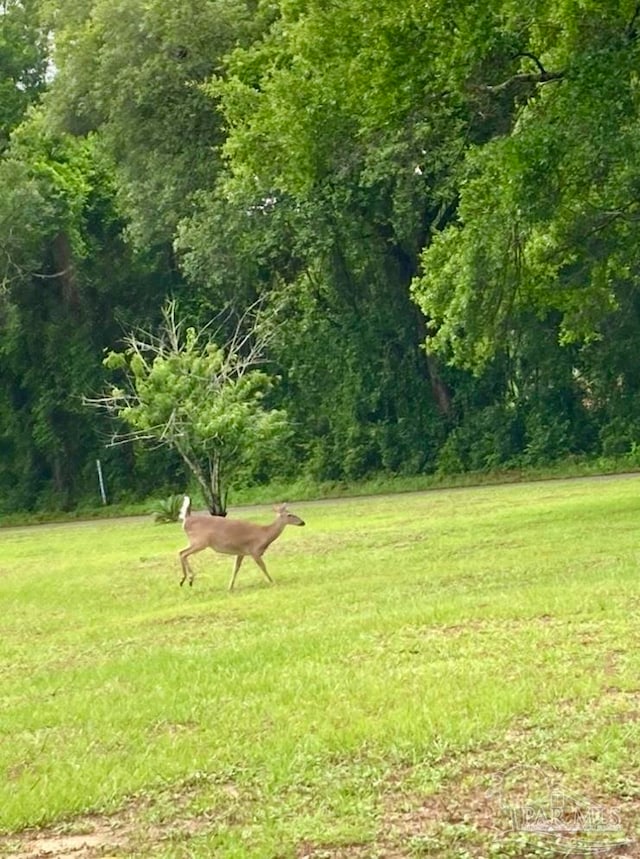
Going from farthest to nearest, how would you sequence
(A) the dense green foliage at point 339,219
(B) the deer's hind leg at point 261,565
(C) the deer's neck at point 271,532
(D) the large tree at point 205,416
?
(D) the large tree at point 205,416
(A) the dense green foliage at point 339,219
(C) the deer's neck at point 271,532
(B) the deer's hind leg at point 261,565

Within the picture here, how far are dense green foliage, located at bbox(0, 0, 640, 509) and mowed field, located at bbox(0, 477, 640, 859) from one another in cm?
560

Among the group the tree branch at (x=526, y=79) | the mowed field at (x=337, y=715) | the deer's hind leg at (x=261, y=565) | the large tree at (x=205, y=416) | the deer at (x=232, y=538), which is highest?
the tree branch at (x=526, y=79)

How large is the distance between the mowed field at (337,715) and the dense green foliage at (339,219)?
560 centimetres

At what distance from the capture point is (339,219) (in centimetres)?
3003

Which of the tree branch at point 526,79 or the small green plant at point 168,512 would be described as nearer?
the tree branch at point 526,79

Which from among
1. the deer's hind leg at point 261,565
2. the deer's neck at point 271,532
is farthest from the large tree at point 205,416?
the deer's hind leg at point 261,565

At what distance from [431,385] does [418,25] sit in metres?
19.9

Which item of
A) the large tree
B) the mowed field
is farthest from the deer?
the large tree

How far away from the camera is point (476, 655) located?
7398mm

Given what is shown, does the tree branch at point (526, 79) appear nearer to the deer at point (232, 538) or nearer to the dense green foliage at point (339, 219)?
the dense green foliage at point (339, 219)

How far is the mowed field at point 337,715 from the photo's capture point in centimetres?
460

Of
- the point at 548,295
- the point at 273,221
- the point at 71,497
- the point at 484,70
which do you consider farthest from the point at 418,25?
the point at 71,497

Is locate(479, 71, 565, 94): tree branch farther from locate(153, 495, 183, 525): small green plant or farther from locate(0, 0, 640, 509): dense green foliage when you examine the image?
locate(153, 495, 183, 525): small green plant

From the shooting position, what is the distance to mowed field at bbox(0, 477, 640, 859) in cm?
460
